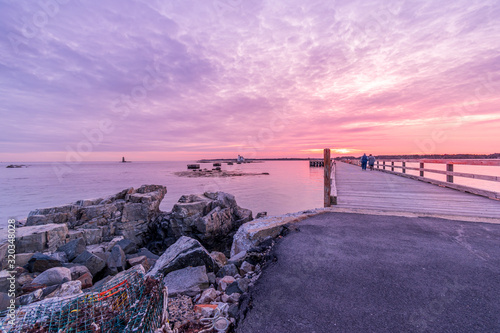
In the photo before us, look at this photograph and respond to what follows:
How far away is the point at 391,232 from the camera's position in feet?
14.7

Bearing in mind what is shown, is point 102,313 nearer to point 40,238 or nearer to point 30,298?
point 30,298

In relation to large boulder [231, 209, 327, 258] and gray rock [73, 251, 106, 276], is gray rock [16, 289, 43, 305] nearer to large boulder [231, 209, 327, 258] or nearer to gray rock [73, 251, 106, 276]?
gray rock [73, 251, 106, 276]

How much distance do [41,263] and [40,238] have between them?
8.46 ft

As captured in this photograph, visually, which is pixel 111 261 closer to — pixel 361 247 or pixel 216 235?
pixel 216 235

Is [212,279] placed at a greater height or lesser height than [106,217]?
greater

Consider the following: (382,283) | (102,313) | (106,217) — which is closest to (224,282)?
(102,313)

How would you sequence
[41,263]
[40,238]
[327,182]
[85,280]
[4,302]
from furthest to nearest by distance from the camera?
[40,238], [327,182], [41,263], [85,280], [4,302]

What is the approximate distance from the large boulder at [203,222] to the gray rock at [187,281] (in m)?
7.27

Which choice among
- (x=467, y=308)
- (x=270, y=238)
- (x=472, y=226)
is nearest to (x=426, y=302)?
(x=467, y=308)

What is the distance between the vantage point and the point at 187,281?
361cm

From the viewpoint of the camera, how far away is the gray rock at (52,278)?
4785 millimetres

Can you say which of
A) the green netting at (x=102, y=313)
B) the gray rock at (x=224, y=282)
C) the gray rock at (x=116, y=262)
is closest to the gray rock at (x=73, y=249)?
the gray rock at (x=116, y=262)

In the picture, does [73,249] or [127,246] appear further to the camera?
[127,246]

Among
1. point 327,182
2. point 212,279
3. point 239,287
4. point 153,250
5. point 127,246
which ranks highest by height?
point 327,182
